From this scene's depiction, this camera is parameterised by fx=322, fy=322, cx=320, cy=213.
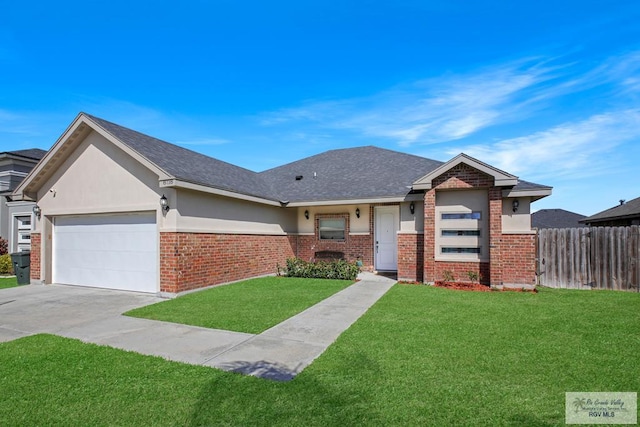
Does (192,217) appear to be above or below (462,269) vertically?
above

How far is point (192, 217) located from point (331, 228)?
6.39 meters

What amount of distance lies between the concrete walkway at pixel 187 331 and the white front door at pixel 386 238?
13.7 ft

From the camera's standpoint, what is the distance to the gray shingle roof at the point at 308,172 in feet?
31.4

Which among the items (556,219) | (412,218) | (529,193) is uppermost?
(529,193)

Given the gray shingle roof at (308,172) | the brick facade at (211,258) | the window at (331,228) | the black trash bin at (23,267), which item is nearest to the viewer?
the brick facade at (211,258)

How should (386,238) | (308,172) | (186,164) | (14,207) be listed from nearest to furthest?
1. (186,164)
2. (386,238)
3. (14,207)
4. (308,172)

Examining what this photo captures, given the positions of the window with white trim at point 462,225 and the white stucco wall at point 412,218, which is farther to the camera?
the white stucco wall at point 412,218

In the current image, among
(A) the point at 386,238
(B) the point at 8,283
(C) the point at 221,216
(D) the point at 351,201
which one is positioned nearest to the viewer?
(C) the point at 221,216

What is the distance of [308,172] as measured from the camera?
16234 mm

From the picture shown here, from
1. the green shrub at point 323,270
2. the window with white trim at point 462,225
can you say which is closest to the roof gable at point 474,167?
the window with white trim at point 462,225

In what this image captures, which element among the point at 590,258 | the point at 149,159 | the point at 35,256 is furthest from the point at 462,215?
the point at 35,256

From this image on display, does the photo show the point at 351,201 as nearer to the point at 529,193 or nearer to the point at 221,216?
the point at 221,216

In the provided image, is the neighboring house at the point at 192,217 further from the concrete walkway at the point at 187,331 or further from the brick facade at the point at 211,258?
the concrete walkway at the point at 187,331

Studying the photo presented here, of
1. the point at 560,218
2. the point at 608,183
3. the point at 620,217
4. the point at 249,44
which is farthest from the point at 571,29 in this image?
the point at 560,218
